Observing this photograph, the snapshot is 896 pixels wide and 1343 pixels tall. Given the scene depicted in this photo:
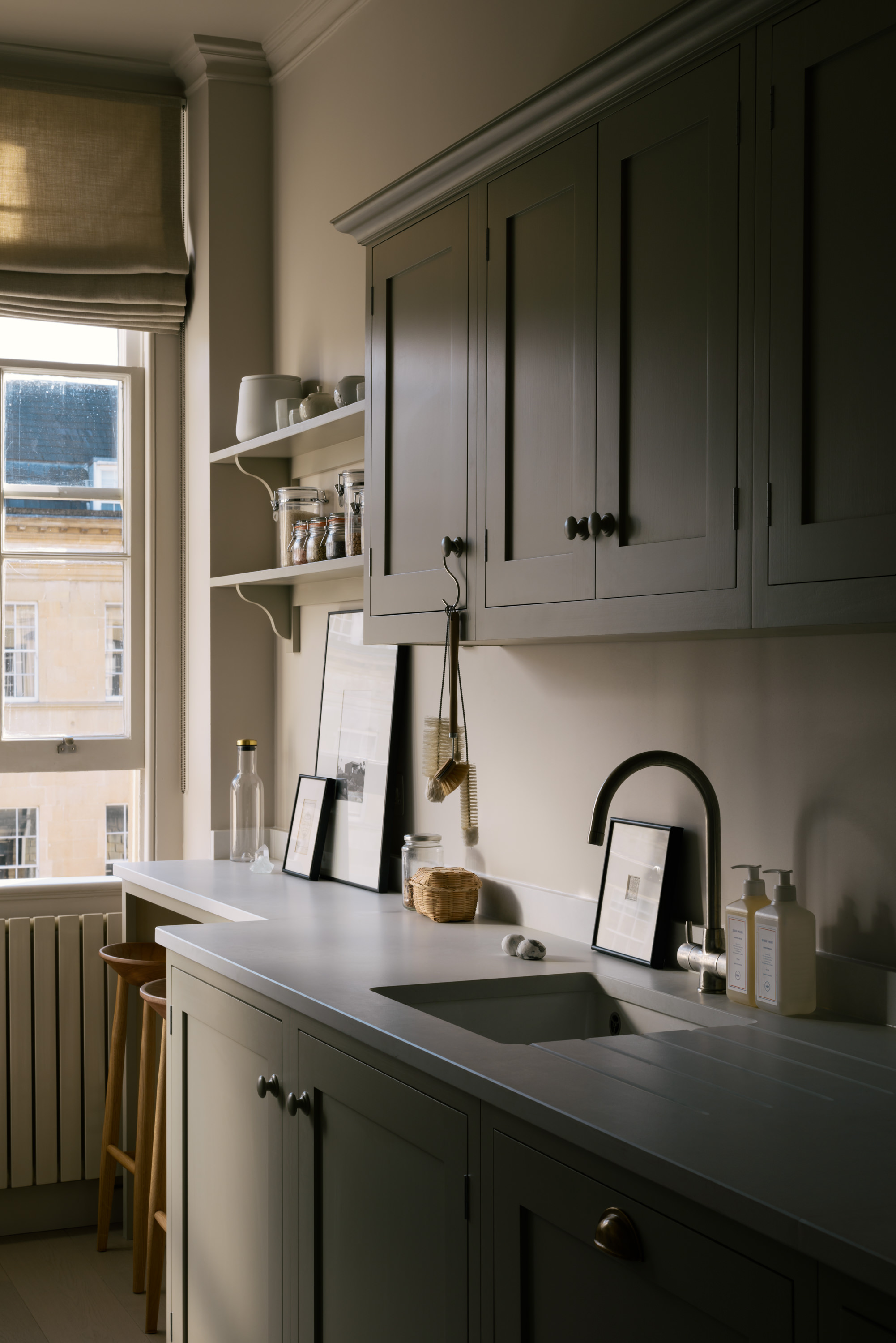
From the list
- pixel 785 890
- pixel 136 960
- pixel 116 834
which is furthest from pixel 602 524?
pixel 116 834

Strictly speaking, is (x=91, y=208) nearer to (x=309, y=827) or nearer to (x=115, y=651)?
(x=115, y=651)

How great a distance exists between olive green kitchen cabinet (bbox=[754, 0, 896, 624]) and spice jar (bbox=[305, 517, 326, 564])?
1700mm

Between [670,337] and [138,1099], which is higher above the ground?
[670,337]

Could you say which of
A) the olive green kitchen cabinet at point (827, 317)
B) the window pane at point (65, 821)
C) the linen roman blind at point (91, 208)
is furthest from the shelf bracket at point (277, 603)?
the olive green kitchen cabinet at point (827, 317)

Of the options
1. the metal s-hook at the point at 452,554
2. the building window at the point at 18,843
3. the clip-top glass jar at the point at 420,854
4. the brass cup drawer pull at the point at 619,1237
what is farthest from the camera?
the building window at the point at 18,843

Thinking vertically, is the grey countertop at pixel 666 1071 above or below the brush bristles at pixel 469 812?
below

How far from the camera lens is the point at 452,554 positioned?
2.23 meters

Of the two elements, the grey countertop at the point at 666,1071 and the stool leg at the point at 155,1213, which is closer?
the grey countertop at the point at 666,1071

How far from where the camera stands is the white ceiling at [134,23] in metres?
3.41

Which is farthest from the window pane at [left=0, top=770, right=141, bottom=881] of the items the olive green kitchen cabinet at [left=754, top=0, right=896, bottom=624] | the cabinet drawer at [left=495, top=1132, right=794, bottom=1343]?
the olive green kitchen cabinet at [left=754, top=0, right=896, bottom=624]

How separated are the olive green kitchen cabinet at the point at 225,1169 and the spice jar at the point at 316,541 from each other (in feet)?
3.50

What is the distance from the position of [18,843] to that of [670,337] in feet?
9.10

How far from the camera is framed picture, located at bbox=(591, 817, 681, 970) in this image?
2.10m

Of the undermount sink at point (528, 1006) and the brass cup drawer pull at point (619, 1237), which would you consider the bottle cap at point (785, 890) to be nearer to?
the undermount sink at point (528, 1006)
